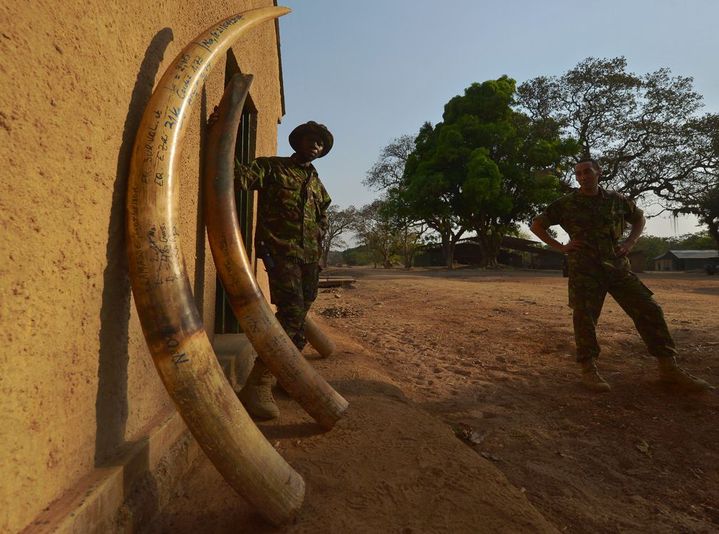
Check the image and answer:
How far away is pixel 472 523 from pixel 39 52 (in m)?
1.90

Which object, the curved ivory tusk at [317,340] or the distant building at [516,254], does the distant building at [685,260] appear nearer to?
the distant building at [516,254]

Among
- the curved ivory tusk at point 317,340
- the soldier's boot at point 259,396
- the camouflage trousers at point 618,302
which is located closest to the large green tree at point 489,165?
the camouflage trousers at point 618,302

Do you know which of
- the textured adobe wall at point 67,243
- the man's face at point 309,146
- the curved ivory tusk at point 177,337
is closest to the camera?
the textured adobe wall at point 67,243

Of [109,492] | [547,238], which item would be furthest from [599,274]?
[109,492]

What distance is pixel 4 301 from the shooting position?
96 cm

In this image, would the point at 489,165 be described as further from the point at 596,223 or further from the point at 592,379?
the point at 592,379

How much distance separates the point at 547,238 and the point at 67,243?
392 cm

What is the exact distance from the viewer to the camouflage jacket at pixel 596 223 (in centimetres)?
366

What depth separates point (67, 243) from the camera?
1170 millimetres

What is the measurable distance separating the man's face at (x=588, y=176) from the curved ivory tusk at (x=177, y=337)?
338 cm

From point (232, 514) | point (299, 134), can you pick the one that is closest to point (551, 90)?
point (299, 134)

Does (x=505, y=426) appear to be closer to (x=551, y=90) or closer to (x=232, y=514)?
(x=232, y=514)

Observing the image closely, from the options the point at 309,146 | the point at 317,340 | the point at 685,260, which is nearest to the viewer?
the point at 309,146

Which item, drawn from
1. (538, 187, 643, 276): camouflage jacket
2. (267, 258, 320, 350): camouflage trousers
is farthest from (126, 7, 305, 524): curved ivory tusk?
(538, 187, 643, 276): camouflage jacket
